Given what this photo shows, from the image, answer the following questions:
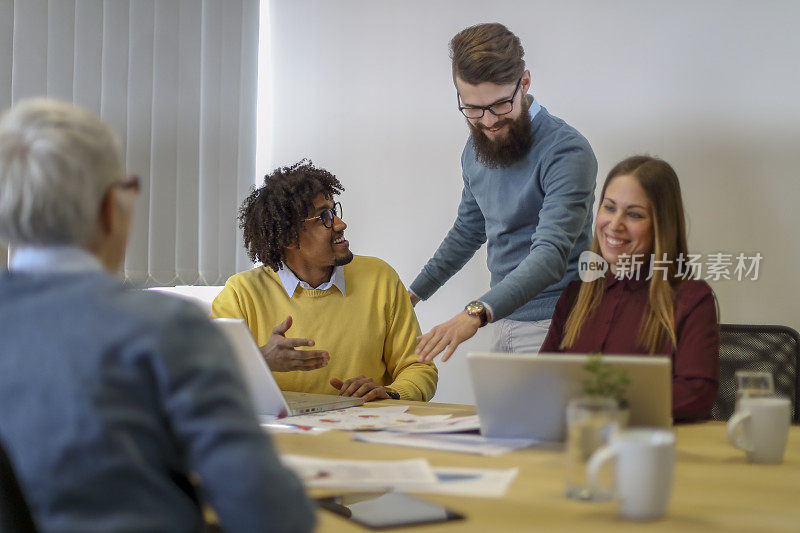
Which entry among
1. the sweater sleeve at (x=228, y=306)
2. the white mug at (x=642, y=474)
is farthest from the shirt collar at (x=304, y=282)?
the white mug at (x=642, y=474)

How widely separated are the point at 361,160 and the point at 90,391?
2895 millimetres

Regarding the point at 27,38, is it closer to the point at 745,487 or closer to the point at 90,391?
the point at 90,391

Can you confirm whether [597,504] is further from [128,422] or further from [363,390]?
[363,390]

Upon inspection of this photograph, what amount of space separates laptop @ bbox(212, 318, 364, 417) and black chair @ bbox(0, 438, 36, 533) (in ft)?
1.66

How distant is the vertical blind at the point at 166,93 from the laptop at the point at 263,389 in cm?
132

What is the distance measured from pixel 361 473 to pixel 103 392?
1.63 ft

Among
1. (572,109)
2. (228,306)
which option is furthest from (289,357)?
(572,109)

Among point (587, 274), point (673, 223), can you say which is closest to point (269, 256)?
point (587, 274)

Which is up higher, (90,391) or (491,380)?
(90,391)

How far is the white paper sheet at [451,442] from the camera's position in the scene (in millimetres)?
1352

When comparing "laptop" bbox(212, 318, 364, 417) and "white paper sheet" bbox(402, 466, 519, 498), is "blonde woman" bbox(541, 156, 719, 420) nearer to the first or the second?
"laptop" bbox(212, 318, 364, 417)

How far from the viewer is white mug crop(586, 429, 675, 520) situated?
952mm

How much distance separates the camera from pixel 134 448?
2.47 feet

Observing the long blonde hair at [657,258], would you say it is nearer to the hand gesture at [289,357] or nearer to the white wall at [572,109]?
the hand gesture at [289,357]
